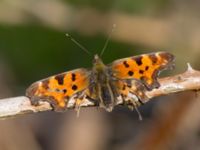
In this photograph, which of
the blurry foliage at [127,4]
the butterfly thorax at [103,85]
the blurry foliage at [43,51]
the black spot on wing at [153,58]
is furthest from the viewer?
the blurry foliage at [43,51]

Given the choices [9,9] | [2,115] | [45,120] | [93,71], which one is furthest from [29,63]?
[2,115]

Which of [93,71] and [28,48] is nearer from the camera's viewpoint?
[93,71]

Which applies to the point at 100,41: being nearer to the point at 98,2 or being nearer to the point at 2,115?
the point at 98,2

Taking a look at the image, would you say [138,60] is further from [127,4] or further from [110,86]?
[127,4]

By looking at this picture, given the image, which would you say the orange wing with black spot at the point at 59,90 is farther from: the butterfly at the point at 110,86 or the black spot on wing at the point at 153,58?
the black spot on wing at the point at 153,58

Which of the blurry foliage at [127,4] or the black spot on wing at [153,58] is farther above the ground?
the black spot on wing at [153,58]

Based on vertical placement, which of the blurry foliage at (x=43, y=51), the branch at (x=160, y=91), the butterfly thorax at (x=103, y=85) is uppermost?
the branch at (x=160, y=91)

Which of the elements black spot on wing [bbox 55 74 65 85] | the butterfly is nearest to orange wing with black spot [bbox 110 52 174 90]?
the butterfly

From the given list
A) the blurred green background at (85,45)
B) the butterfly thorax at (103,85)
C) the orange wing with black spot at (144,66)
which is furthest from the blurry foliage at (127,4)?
the orange wing with black spot at (144,66)
